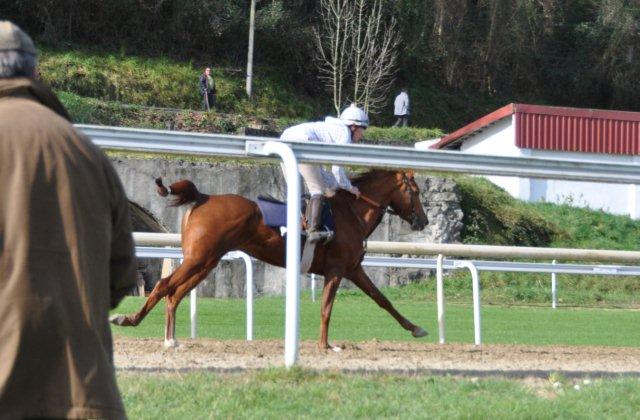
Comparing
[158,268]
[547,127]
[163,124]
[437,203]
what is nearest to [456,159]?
[158,268]

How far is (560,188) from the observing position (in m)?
41.2

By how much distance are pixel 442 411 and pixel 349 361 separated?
260 centimetres

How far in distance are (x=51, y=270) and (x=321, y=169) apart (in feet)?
27.1

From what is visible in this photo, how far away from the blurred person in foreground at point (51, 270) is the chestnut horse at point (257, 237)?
632 centimetres

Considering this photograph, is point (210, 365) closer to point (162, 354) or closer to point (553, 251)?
point (162, 354)

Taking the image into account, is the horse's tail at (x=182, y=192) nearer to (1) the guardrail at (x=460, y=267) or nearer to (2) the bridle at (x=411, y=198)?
(1) the guardrail at (x=460, y=267)

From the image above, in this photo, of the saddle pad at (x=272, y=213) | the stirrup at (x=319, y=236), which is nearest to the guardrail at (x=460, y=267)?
the saddle pad at (x=272, y=213)

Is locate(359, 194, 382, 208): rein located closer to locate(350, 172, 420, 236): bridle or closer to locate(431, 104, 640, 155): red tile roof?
locate(350, 172, 420, 236): bridle

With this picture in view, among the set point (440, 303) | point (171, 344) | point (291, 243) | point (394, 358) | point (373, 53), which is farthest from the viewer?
point (373, 53)

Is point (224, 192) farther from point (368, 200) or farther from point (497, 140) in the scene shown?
point (368, 200)

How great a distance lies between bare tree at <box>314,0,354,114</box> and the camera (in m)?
49.1

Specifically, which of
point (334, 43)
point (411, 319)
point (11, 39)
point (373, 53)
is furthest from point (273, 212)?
A: point (334, 43)

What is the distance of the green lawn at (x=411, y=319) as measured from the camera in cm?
1528

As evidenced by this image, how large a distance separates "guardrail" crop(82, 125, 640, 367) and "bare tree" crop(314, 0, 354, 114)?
1567 inches
